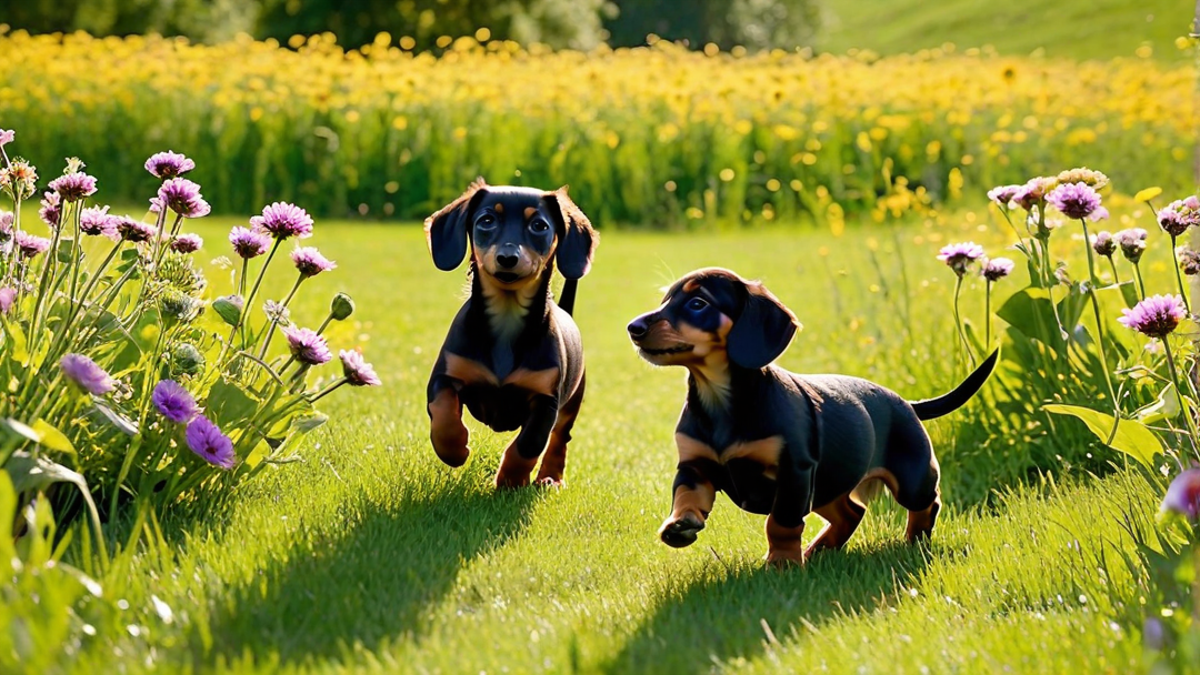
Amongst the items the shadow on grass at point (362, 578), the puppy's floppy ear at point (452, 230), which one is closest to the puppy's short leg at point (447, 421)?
the shadow on grass at point (362, 578)

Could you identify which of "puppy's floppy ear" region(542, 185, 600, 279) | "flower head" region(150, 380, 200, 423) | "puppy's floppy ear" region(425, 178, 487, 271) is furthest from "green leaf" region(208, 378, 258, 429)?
"puppy's floppy ear" region(542, 185, 600, 279)

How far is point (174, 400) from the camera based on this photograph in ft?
11.5

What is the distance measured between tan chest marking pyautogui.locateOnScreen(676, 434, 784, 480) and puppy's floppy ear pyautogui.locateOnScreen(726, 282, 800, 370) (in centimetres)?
19

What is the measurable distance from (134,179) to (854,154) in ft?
21.3

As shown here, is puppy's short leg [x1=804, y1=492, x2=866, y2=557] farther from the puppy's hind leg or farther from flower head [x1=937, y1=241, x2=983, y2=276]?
the puppy's hind leg

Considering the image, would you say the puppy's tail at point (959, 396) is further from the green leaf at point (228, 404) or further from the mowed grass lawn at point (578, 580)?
the green leaf at point (228, 404)

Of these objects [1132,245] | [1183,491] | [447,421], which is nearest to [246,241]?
[447,421]

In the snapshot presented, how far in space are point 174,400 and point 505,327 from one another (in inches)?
44.8

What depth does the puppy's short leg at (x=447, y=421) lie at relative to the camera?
4.25m

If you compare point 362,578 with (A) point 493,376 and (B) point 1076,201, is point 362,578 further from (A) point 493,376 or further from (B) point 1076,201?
(B) point 1076,201

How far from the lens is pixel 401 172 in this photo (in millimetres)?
12430

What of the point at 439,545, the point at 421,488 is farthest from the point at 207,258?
the point at 439,545

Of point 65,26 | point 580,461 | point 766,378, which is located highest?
point 65,26

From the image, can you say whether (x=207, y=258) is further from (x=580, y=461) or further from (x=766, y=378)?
(x=766, y=378)
